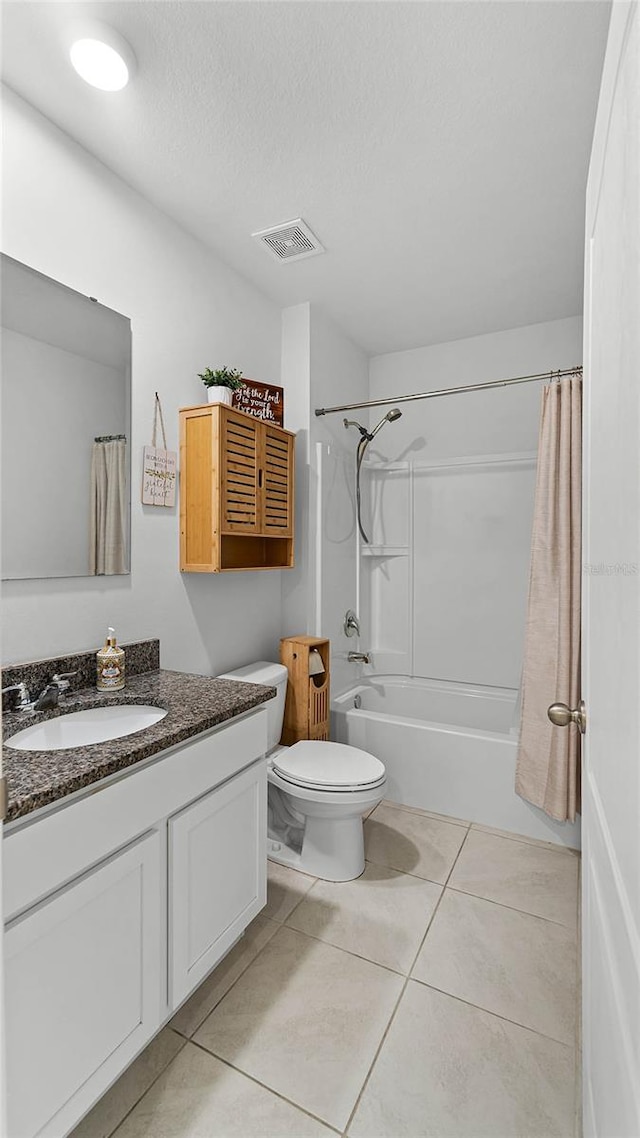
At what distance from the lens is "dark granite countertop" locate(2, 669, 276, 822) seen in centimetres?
98

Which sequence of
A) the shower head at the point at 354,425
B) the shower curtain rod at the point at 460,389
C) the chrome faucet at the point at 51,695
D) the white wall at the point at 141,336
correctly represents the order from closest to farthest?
1. the chrome faucet at the point at 51,695
2. the white wall at the point at 141,336
3. the shower curtain rod at the point at 460,389
4. the shower head at the point at 354,425

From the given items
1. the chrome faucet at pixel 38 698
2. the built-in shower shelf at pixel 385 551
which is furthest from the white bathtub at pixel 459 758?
the chrome faucet at pixel 38 698

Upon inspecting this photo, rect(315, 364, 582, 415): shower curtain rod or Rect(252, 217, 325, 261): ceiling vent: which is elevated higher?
Rect(252, 217, 325, 261): ceiling vent

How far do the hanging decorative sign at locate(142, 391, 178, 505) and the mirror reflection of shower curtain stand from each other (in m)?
0.11

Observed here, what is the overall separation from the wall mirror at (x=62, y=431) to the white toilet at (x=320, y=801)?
0.82 meters

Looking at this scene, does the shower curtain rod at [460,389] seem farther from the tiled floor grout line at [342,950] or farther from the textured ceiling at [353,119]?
the tiled floor grout line at [342,950]

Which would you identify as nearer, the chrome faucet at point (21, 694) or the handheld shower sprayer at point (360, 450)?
the chrome faucet at point (21, 694)

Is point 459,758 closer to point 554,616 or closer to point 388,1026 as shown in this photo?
point 554,616

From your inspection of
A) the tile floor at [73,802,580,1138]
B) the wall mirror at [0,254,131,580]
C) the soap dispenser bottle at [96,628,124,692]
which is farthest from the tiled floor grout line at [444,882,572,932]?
the wall mirror at [0,254,131,580]

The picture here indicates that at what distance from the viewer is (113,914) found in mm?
1115

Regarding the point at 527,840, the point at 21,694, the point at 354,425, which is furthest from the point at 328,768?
the point at 354,425

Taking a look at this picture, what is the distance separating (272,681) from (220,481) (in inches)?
34.3

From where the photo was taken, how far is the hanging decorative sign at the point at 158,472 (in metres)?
1.91

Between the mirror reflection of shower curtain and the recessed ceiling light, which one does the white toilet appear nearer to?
the mirror reflection of shower curtain
